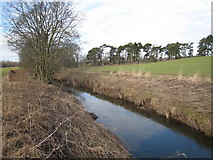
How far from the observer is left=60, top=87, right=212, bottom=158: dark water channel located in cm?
468

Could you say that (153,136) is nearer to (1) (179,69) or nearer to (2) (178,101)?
(2) (178,101)

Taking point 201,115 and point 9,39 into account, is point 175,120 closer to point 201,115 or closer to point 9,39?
point 201,115

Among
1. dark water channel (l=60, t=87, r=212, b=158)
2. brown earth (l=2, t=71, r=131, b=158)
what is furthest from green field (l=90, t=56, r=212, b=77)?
brown earth (l=2, t=71, r=131, b=158)

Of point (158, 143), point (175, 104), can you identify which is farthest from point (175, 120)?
point (158, 143)

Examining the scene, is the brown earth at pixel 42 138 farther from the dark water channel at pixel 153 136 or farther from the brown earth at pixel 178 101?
the brown earth at pixel 178 101

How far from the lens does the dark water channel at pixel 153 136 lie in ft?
15.4

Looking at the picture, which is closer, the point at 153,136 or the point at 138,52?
the point at 153,136

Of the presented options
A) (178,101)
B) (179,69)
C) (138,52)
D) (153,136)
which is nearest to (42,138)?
(153,136)

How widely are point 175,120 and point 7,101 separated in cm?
742

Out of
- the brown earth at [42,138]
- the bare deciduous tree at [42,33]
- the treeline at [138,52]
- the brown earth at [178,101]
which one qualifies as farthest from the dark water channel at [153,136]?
the treeline at [138,52]

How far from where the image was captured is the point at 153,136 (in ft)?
18.7

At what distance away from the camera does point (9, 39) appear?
10305 mm

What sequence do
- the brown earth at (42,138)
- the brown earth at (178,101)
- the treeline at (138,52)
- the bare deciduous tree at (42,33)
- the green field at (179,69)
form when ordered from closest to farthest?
the brown earth at (42,138) < the brown earth at (178,101) < the bare deciduous tree at (42,33) < the green field at (179,69) < the treeline at (138,52)

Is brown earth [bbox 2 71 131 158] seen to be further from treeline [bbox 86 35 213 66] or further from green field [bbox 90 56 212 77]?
treeline [bbox 86 35 213 66]
